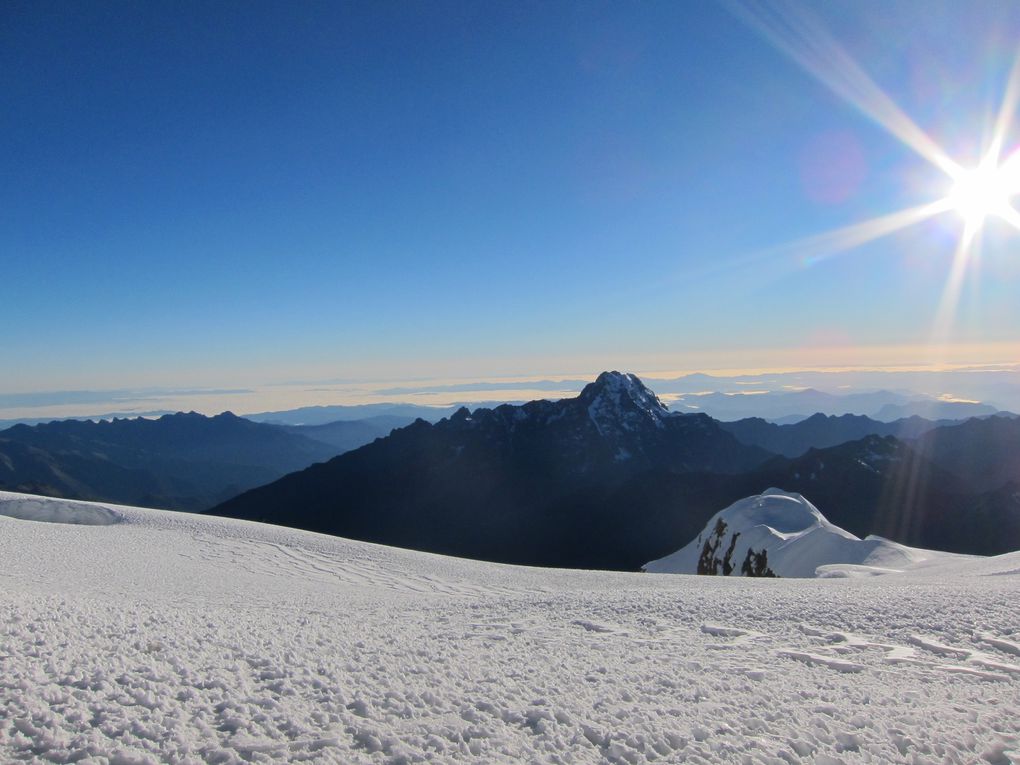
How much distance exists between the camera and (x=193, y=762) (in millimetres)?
5305

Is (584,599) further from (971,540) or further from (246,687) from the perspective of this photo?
(971,540)

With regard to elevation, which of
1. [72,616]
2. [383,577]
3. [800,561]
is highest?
[72,616]

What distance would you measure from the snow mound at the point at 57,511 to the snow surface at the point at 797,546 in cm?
3413

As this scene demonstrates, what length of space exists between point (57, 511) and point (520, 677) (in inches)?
1261

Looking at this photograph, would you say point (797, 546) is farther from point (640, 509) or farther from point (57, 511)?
point (640, 509)

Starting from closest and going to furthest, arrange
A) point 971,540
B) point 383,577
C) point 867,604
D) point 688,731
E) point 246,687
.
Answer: point 688,731 → point 246,687 → point 867,604 → point 383,577 → point 971,540

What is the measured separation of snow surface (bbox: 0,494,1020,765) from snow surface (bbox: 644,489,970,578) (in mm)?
18216

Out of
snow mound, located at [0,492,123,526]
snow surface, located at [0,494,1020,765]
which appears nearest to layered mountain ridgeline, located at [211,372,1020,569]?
snow mound, located at [0,492,123,526]

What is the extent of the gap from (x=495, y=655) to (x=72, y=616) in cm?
690

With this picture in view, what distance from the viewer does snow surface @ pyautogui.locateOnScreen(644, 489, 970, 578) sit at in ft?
100

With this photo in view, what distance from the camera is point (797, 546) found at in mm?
41250

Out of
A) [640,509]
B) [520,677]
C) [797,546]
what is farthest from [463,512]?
[520,677]

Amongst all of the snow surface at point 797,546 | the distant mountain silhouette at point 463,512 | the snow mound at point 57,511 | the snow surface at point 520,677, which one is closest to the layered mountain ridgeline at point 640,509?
the distant mountain silhouette at point 463,512

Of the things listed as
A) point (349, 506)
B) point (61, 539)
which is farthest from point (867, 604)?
point (349, 506)
